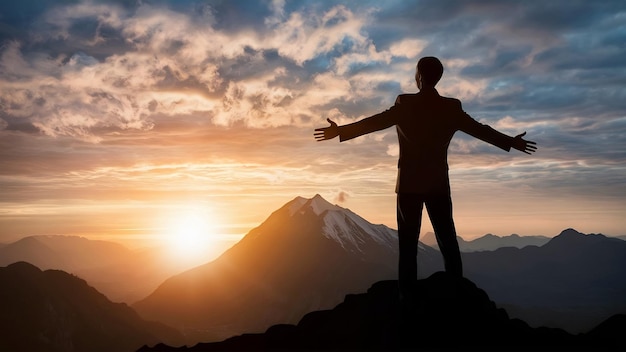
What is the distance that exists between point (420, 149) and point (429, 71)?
6.09 ft

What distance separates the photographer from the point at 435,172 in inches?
434

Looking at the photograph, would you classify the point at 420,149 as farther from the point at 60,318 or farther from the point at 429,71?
the point at 60,318

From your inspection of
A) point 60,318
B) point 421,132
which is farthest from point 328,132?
point 60,318

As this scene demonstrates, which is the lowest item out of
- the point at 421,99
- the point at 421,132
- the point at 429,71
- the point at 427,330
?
the point at 427,330

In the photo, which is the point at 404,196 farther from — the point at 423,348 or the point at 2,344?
the point at 2,344

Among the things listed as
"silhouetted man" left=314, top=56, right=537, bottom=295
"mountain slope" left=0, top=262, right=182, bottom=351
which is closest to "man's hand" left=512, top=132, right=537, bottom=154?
"silhouetted man" left=314, top=56, right=537, bottom=295

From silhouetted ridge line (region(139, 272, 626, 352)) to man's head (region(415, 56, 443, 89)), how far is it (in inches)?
187

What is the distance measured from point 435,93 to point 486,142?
5.79ft

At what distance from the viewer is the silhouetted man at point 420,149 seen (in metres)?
11.0

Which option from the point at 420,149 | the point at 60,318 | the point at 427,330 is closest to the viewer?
the point at 427,330

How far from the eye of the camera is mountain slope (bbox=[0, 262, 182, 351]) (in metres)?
151

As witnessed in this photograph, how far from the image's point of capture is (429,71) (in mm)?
11148

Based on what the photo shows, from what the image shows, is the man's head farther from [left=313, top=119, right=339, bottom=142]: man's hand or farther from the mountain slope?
the mountain slope

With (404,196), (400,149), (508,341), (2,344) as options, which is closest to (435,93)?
(400,149)
